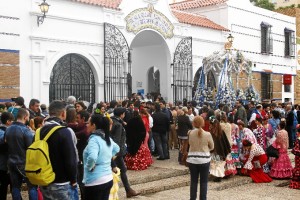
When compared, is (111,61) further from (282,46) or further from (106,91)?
(282,46)

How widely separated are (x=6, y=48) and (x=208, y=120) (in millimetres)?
7156

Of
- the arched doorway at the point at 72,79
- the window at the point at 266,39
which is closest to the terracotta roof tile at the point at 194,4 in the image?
the window at the point at 266,39

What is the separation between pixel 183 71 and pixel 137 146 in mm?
9982

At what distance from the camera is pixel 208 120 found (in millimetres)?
10828

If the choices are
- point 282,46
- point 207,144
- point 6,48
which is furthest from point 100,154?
point 282,46

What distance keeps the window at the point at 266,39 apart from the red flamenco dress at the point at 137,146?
16.3 m

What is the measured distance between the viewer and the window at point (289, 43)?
28328 millimetres

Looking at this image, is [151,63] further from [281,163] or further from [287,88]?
[281,163]

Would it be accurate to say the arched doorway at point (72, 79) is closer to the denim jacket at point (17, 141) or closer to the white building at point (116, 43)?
the white building at point (116, 43)

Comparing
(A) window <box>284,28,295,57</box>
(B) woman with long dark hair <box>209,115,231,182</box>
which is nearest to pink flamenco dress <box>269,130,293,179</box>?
(B) woman with long dark hair <box>209,115,231,182</box>

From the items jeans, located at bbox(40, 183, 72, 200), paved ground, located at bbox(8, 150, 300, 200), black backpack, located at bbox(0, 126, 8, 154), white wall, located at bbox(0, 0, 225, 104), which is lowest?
paved ground, located at bbox(8, 150, 300, 200)

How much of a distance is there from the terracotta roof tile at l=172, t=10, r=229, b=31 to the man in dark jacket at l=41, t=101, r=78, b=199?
52.5ft

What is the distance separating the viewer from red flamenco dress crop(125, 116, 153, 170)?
11.0 m

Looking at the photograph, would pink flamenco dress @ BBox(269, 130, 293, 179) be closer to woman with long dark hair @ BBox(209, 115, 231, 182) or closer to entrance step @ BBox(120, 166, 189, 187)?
woman with long dark hair @ BBox(209, 115, 231, 182)
